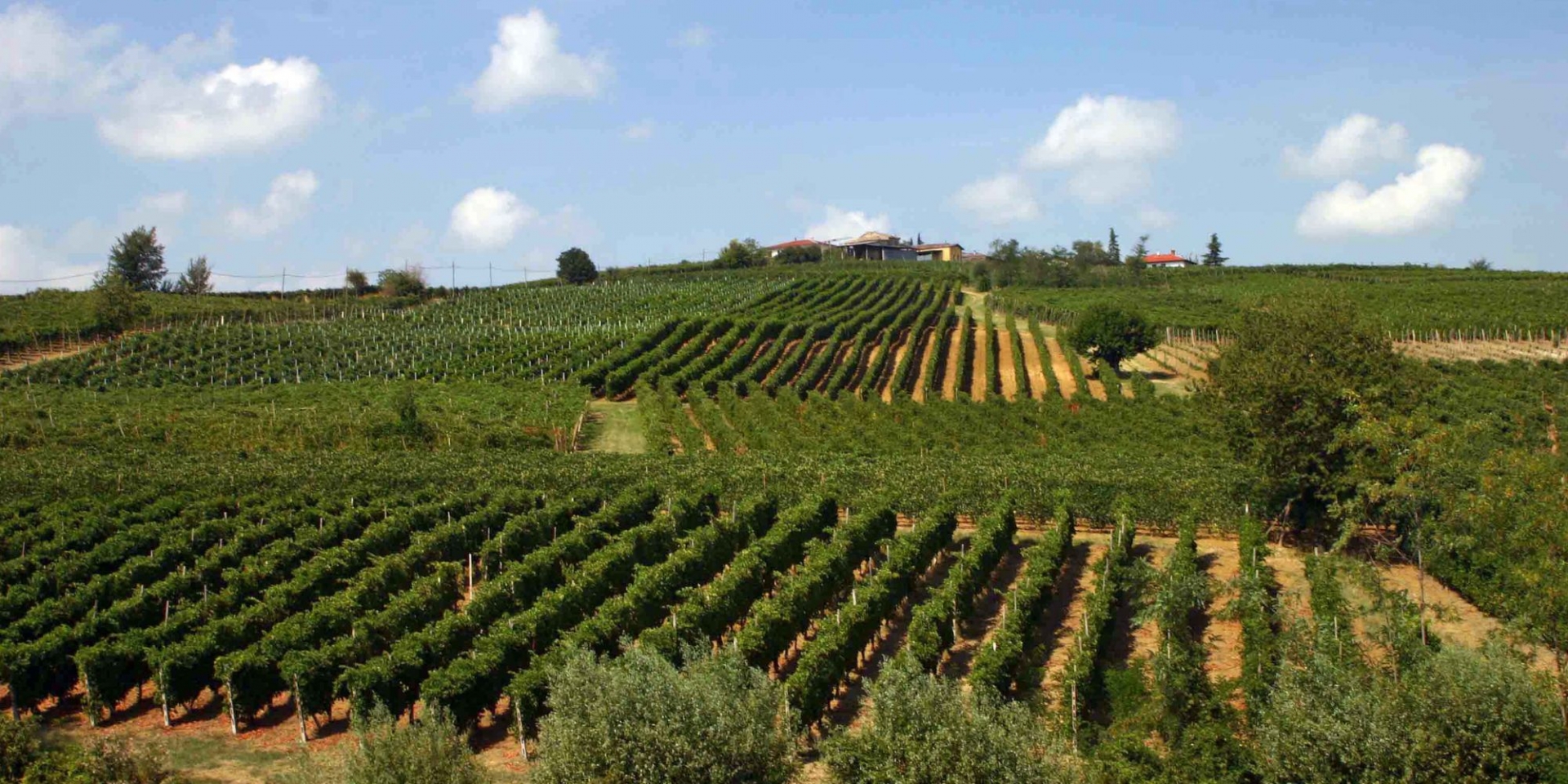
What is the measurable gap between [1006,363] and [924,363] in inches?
223

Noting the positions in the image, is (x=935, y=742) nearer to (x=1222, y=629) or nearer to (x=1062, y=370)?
(x=1222, y=629)

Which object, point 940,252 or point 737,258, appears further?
point 940,252

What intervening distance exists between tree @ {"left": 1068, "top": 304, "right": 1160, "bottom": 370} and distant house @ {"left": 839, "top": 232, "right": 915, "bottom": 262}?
81.7 metres

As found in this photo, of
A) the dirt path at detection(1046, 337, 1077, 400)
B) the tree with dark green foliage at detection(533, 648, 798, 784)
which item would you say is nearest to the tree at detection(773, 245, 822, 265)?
the dirt path at detection(1046, 337, 1077, 400)

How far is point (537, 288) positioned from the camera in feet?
370

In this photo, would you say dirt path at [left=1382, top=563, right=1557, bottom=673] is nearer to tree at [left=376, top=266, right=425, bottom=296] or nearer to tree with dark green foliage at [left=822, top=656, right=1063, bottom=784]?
tree with dark green foliage at [left=822, top=656, right=1063, bottom=784]

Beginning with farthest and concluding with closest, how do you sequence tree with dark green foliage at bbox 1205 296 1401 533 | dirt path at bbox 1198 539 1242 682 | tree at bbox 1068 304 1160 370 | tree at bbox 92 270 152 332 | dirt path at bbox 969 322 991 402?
tree at bbox 92 270 152 332 < tree at bbox 1068 304 1160 370 < dirt path at bbox 969 322 991 402 < tree with dark green foliage at bbox 1205 296 1401 533 < dirt path at bbox 1198 539 1242 682

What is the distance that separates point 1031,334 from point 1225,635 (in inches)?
2376

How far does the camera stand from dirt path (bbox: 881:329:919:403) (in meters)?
65.6

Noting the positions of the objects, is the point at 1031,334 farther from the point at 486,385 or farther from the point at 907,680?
the point at 907,680

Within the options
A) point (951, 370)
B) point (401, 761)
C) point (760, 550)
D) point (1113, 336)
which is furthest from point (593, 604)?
point (1113, 336)

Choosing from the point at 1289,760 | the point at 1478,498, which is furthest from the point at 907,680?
the point at 1478,498

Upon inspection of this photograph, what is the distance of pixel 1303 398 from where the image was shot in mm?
32781

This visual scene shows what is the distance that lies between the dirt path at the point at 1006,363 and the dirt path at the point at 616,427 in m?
17.4
